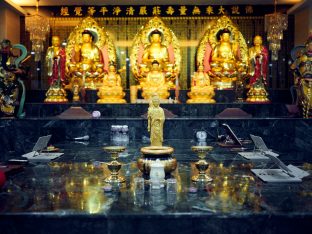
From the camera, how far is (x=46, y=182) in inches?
72.6

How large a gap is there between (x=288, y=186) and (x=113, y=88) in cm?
481

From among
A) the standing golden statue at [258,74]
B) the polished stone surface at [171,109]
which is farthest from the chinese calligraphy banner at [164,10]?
the polished stone surface at [171,109]

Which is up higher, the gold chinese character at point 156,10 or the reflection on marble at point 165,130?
the gold chinese character at point 156,10

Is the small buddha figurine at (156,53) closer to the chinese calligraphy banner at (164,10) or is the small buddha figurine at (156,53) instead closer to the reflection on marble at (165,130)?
the chinese calligraphy banner at (164,10)

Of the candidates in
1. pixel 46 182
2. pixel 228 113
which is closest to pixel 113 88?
pixel 228 113

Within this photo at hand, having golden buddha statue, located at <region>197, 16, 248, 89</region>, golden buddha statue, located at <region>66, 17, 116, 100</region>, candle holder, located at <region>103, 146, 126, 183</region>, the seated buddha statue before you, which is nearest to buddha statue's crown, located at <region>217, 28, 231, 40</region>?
golden buddha statue, located at <region>197, 16, 248, 89</region>

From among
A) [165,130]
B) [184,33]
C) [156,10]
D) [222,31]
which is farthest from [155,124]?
[184,33]

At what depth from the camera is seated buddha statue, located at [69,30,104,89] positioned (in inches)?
285

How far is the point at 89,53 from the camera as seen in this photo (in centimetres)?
738

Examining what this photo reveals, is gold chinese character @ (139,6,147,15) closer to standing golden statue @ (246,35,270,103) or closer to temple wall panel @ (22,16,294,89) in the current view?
temple wall panel @ (22,16,294,89)

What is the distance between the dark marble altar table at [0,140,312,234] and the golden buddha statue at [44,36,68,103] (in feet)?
15.1

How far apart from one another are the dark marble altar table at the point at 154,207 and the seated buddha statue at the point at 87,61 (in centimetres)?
544

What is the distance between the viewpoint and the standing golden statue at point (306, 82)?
4.52 metres

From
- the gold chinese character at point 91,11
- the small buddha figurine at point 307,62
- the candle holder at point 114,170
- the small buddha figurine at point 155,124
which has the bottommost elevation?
the candle holder at point 114,170
